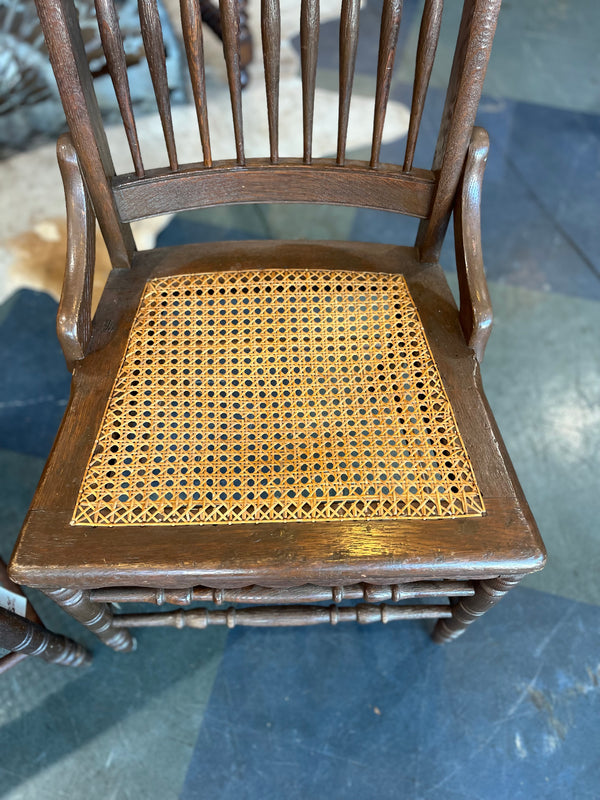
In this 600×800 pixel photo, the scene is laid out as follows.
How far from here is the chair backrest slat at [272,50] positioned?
2.36 feet

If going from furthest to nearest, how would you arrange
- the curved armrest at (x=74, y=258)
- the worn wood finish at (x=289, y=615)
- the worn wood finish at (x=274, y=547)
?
the worn wood finish at (x=289, y=615) < the curved armrest at (x=74, y=258) < the worn wood finish at (x=274, y=547)

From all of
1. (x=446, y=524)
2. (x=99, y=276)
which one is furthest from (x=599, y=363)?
(x=99, y=276)

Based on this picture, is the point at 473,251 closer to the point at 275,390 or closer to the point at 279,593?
the point at 275,390

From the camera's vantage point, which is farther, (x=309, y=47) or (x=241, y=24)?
(x=241, y=24)

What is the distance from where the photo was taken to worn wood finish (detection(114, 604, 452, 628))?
0.87m

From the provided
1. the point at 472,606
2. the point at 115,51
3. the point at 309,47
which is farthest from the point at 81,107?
the point at 472,606

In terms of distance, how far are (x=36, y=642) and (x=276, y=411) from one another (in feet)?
1.58

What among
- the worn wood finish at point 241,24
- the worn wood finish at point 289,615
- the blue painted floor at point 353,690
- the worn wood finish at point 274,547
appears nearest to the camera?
the worn wood finish at point 274,547

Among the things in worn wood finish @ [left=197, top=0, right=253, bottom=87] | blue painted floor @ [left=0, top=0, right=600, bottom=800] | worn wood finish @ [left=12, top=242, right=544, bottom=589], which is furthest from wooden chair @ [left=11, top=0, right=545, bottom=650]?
worn wood finish @ [left=197, top=0, right=253, bottom=87]

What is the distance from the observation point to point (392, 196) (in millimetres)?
854

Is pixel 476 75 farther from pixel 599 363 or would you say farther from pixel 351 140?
pixel 351 140

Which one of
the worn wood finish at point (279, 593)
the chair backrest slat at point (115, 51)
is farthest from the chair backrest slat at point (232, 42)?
the worn wood finish at point (279, 593)

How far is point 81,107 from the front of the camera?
0.74 meters

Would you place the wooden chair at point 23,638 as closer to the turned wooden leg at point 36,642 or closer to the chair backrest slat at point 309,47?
the turned wooden leg at point 36,642
